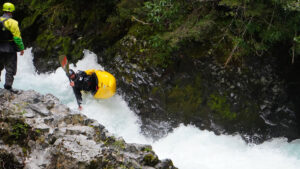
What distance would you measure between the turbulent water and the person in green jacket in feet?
8.87

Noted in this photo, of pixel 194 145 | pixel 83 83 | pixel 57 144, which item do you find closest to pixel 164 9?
pixel 83 83

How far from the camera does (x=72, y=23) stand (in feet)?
30.1

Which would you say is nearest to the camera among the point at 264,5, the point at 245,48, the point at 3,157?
the point at 3,157

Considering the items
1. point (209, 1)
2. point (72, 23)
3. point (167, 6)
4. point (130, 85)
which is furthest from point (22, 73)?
point (209, 1)

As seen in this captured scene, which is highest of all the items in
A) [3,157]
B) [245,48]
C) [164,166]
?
[245,48]

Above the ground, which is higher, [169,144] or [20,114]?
[169,144]

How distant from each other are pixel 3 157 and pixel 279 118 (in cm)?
535

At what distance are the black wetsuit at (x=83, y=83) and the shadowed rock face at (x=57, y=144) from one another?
2040 mm

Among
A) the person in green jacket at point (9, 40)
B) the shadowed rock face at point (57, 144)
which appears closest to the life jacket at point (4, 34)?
the person in green jacket at point (9, 40)

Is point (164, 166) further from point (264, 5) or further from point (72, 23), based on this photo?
point (72, 23)

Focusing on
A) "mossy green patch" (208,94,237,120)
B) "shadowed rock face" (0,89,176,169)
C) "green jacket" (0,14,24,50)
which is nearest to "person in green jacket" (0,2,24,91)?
"green jacket" (0,14,24,50)

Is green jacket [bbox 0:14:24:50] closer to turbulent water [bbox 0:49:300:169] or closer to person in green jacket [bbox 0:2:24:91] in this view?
person in green jacket [bbox 0:2:24:91]

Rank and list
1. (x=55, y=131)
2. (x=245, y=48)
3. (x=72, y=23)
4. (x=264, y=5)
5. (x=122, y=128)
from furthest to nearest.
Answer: (x=72, y=23) < (x=122, y=128) < (x=245, y=48) < (x=264, y=5) < (x=55, y=131)

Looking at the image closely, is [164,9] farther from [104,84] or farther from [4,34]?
[4,34]
